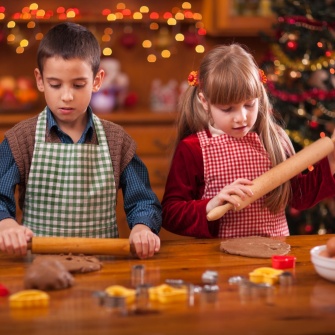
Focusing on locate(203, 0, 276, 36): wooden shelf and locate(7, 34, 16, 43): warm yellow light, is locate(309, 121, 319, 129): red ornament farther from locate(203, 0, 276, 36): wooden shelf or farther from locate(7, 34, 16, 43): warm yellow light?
locate(7, 34, 16, 43): warm yellow light

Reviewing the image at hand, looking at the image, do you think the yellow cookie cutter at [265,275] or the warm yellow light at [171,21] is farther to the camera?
the warm yellow light at [171,21]

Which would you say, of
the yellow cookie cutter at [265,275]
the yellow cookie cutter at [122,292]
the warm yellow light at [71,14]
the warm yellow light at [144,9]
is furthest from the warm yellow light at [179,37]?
the yellow cookie cutter at [122,292]

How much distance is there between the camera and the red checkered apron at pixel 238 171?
82.8 inches

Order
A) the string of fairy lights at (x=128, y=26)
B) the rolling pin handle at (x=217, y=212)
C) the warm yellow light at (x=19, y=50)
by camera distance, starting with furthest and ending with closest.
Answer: the warm yellow light at (x=19, y=50), the string of fairy lights at (x=128, y=26), the rolling pin handle at (x=217, y=212)

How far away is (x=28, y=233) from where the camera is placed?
1.67 meters

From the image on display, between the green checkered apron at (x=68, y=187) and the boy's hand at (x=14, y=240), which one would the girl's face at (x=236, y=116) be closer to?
the green checkered apron at (x=68, y=187)

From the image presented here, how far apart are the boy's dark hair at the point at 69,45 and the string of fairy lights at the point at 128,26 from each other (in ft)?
7.39

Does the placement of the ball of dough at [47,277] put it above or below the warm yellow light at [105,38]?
below

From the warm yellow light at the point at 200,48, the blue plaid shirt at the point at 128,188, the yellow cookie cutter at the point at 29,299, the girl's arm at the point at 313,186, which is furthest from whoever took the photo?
the warm yellow light at the point at 200,48

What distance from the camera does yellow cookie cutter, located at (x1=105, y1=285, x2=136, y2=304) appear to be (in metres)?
1.36

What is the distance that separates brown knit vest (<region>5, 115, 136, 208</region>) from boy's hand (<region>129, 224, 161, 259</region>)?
304 mm

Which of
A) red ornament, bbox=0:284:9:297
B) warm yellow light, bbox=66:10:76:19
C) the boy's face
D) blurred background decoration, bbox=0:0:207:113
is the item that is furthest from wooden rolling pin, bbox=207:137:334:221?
warm yellow light, bbox=66:10:76:19

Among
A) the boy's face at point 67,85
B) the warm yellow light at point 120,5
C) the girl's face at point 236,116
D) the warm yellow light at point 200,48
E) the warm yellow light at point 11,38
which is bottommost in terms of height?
the girl's face at point 236,116

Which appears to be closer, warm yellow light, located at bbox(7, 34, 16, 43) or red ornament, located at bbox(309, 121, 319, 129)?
red ornament, located at bbox(309, 121, 319, 129)
